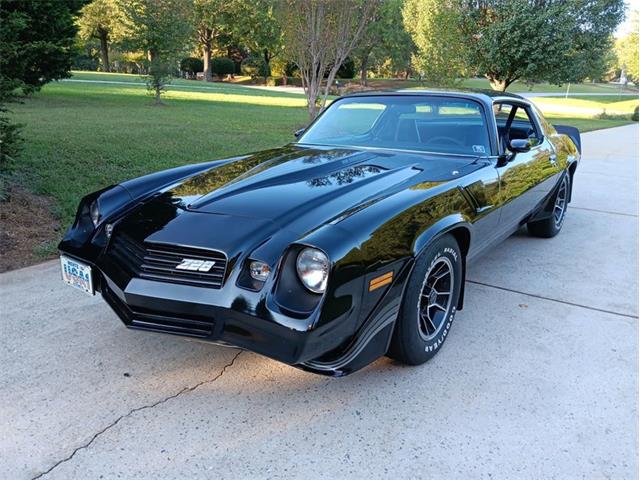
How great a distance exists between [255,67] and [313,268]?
51.5 meters

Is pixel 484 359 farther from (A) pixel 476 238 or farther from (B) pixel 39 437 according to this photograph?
(B) pixel 39 437

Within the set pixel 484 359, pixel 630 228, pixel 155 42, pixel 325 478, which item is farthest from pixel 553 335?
pixel 155 42

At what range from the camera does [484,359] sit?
302 centimetres

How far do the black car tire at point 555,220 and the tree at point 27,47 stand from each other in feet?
16.8

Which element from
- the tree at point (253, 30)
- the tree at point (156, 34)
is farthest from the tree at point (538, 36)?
the tree at point (253, 30)

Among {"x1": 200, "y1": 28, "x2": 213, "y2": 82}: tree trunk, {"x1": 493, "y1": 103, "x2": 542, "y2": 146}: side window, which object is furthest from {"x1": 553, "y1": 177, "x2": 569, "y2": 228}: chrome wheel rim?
{"x1": 200, "y1": 28, "x2": 213, "y2": 82}: tree trunk

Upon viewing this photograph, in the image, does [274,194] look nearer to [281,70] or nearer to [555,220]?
[555,220]

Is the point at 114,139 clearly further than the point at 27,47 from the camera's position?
Yes

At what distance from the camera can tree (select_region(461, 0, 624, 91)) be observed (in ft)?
59.0

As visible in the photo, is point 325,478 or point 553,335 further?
point 553,335

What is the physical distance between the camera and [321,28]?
1222 cm

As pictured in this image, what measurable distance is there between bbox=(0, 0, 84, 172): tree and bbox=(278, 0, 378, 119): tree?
186 inches

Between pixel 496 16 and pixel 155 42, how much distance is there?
1214cm

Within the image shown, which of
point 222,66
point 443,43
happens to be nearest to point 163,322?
point 443,43
